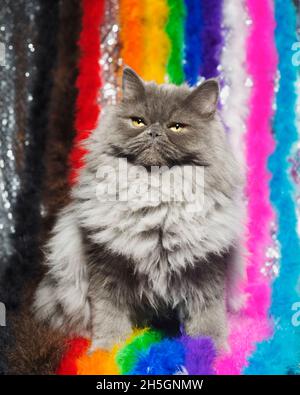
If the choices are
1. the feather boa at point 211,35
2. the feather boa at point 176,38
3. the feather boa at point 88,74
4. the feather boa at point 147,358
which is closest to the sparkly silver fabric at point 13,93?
the feather boa at point 88,74

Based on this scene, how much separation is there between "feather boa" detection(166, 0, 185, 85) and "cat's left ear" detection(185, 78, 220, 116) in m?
0.48

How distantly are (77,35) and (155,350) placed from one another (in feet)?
3.87

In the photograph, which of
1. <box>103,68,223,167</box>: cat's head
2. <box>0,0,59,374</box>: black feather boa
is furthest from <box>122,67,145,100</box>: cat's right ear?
<box>0,0,59,374</box>: black feather boa

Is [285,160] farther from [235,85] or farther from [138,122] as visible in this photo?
[138,122]

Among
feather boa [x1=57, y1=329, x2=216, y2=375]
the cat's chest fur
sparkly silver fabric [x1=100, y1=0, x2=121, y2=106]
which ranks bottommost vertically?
feather boa [x1=57, y1=329, x2=216, y2=375]

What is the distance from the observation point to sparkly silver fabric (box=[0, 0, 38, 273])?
6.48 ft

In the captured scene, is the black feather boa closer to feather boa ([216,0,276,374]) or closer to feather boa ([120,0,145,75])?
feather boa ([120,0,145,75])

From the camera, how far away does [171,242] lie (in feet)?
4.73

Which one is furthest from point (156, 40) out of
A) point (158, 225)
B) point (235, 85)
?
point (158, 225)

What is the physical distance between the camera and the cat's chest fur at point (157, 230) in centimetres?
144

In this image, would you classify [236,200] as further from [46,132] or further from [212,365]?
[46,132]

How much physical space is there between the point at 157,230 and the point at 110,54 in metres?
0.85

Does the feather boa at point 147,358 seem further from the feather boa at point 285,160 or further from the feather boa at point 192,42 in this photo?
the feather boa at point 192,42
